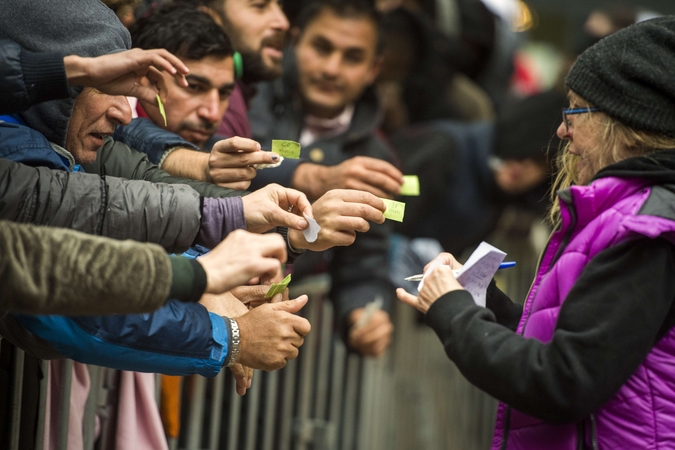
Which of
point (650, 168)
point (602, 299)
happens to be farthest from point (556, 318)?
point (650, 168)

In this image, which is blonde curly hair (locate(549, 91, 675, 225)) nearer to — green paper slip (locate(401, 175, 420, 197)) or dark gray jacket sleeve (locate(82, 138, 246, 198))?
green paper slip (locate(401, 175, 420, 197))

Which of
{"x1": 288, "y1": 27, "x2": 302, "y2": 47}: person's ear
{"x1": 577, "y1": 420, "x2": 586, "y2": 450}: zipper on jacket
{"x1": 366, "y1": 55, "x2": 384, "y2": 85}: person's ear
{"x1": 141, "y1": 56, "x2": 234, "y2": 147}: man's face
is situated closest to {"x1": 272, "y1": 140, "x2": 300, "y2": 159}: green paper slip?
{"x1": 141, "y1": 56, "x2": 234, "y2": 147}: man's face

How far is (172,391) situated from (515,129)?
8.76 feet

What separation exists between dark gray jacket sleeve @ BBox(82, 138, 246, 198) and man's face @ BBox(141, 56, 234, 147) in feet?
0.62

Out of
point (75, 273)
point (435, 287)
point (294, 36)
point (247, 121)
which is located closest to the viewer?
point (75, 273)

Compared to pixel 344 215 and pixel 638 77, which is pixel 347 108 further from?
pixel 638 77

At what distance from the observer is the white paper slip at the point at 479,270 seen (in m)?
2.32

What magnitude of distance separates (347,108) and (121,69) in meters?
2.25

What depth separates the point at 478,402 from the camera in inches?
255

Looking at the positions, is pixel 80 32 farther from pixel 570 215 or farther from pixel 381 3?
pixel 381 3

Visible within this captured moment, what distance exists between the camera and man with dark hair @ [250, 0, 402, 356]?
4191 millimetres

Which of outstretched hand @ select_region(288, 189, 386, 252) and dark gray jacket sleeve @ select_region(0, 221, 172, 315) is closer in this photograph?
dark gray jacket sleeve @ select_region(0, 221, 172, 315)

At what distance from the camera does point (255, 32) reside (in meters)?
3.53

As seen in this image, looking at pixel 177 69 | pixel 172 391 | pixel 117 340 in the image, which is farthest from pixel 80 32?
pixel 172 391
